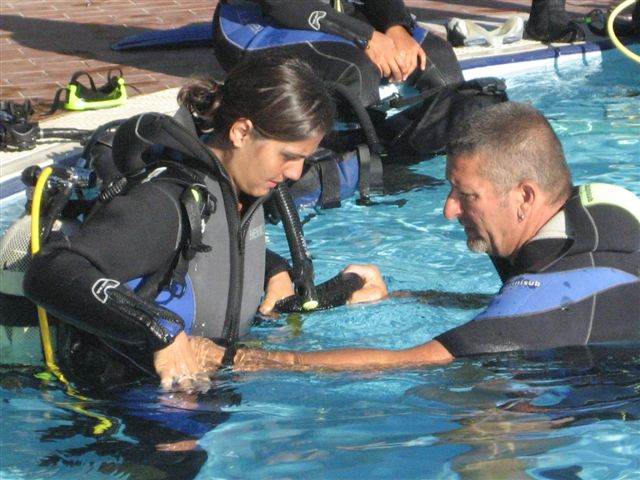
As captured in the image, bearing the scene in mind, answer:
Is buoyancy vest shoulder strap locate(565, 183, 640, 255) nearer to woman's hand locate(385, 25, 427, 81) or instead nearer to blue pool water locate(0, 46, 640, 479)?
blue pool water locate(0, 46, 640, 479)

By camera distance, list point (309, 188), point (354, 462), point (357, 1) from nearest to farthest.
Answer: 1. point (354, 462)
2. point (309, 188)
3. point (357, 1)

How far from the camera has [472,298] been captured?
4199 millimetres

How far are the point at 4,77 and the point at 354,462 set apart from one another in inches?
204

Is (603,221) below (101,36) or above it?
below

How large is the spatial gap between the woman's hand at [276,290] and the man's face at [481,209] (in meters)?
0.92

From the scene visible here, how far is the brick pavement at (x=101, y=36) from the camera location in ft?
24.2

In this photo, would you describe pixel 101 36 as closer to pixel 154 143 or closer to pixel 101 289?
pixel 154 143

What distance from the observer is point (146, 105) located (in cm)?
658

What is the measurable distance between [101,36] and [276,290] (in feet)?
17.1

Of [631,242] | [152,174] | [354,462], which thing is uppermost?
[152,174]

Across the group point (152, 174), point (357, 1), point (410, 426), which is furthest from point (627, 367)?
point (357, 1)

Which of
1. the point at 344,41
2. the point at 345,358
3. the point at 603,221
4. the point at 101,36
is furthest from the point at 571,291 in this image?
the point at 101,36

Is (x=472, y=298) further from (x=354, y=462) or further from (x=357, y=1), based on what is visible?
(x=357, y=1)

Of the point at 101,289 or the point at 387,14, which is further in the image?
the point at 387,14
